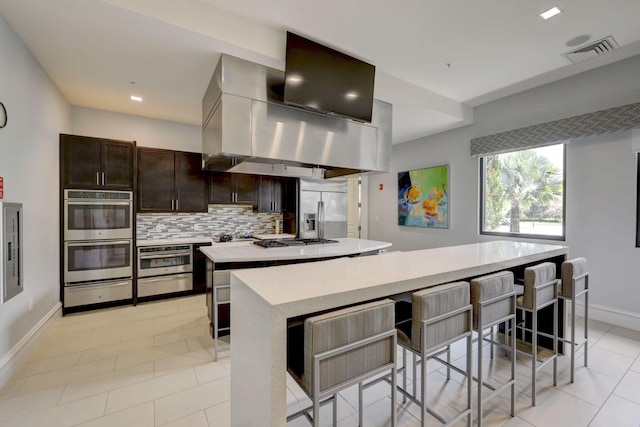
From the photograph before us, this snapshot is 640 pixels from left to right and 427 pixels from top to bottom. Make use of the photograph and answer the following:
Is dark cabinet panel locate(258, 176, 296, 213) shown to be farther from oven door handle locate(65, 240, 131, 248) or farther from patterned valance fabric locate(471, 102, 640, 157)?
patterned valance fabric locate(471, 102, 640, 157)

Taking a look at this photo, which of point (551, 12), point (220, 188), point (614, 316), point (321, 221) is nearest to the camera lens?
point (551, 12)

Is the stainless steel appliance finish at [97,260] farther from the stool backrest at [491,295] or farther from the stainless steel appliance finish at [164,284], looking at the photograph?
the stool backrest at [491,295]

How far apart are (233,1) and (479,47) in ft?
8.04

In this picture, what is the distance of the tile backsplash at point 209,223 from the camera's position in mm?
4477

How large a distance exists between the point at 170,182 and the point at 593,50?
17.9ft

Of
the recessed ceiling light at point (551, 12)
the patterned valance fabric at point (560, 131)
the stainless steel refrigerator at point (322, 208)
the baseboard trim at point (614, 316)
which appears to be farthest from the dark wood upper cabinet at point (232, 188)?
the baseboard trim at point (614, 316)

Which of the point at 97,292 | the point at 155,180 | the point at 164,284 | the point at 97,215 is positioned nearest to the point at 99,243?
the point at 97,215

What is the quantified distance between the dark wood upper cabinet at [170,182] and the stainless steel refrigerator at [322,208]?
5.41 ft

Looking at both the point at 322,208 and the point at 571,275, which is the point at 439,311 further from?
the point at 322,208

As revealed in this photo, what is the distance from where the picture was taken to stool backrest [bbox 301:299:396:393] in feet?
3.70

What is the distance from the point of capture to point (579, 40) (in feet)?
9.07

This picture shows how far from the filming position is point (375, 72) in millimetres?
3305

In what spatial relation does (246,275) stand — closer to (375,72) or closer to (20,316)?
(20,316)

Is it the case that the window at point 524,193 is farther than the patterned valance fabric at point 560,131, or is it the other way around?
the window at point 524,193
